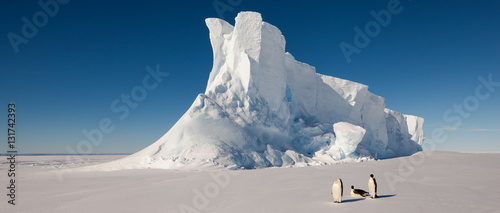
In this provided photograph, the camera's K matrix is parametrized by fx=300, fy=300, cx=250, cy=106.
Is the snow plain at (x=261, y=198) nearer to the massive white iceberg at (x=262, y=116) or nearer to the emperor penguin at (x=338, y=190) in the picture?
the emperor penguin at (x=338, y=190)

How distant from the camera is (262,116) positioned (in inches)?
1030

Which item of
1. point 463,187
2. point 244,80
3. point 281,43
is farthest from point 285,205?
point 281,43

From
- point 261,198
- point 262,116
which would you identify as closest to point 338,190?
point 261,198

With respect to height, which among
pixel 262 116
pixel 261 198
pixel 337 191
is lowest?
pixel 261 198

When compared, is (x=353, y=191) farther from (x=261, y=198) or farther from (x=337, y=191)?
(x=261, y=198)

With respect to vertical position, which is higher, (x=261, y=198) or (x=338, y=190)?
(x=338, y=190)

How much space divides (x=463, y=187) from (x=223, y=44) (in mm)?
23987

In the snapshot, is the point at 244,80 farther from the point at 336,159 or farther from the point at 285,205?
the point at 285,205

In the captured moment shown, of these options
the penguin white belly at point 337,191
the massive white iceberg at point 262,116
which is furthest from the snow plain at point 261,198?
the massive white iceberg at point 262,116

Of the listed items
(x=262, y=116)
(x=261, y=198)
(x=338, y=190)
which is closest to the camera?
(x=338, y=190)

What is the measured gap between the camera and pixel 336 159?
82.6 ft

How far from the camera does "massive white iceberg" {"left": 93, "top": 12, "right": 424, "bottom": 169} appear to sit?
69.2ft

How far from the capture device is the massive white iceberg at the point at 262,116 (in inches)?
830

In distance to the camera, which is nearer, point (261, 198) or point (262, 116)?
point (261, 198)
